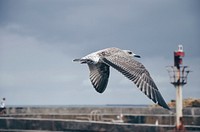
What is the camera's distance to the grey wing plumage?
40.8 ft

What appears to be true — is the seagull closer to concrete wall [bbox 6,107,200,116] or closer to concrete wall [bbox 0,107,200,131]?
concrete wall [bbox 0,107,200,131]

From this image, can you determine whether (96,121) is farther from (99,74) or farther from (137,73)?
(137,73)

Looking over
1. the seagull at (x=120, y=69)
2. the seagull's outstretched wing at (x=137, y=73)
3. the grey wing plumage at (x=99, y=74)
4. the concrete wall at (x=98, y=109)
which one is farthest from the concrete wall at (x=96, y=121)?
the seagull's outstretched wing at (x=137, y=73)

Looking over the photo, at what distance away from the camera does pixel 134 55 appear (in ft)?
40.4

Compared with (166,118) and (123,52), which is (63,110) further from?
(123,52)

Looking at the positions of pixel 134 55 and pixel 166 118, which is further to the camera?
pixel 166 118

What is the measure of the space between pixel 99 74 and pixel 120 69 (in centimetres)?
199

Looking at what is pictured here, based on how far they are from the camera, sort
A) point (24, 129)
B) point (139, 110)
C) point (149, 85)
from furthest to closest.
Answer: point (139, 110) → point (24, 129) → point (149, 85)

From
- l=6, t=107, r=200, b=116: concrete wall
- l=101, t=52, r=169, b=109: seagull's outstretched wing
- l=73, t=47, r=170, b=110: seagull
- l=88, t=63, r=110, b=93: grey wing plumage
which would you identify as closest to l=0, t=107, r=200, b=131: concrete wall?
l=6, t=107, r=200, b=116: concrete wall

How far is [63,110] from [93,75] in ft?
81.6

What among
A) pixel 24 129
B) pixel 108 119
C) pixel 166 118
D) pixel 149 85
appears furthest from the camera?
pixel 108 119

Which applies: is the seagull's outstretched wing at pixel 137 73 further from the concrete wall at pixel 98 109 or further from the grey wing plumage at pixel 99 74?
the concrete wall at pixel 98 109

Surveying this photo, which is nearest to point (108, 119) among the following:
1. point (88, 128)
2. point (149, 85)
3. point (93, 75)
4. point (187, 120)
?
point (187, 120)

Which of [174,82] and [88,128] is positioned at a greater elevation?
[174,82]
